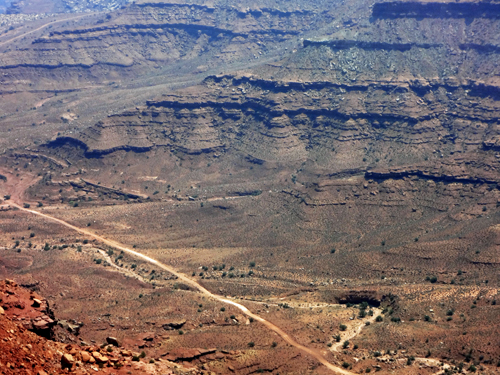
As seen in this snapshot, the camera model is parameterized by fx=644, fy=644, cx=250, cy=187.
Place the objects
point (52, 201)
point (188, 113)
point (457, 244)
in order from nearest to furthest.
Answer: point (457, 244) < point (52, 201) < point (188, 113)

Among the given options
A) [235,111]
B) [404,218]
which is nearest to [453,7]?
[235,111]

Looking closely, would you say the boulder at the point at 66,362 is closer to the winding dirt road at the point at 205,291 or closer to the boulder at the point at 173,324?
the winding dirt road at the point at 205,291

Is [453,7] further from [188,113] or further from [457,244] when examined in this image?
[457,244]

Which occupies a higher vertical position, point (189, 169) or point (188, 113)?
point (188, 113)

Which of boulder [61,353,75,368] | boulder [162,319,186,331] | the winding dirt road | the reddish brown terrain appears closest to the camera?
boulder [61,353,75,368]

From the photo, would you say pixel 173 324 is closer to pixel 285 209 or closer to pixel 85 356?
pixel 85 356

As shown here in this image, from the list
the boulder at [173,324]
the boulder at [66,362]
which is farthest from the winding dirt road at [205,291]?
the boulder at [66,362]

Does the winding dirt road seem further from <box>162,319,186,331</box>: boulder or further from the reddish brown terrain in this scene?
<box>162,319,186,331</box>: boulder

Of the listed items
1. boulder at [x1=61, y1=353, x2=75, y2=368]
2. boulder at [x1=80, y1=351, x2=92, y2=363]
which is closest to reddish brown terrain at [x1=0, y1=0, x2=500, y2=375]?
boulder at [x1=80, y1=351, x2=92, y2=363]
